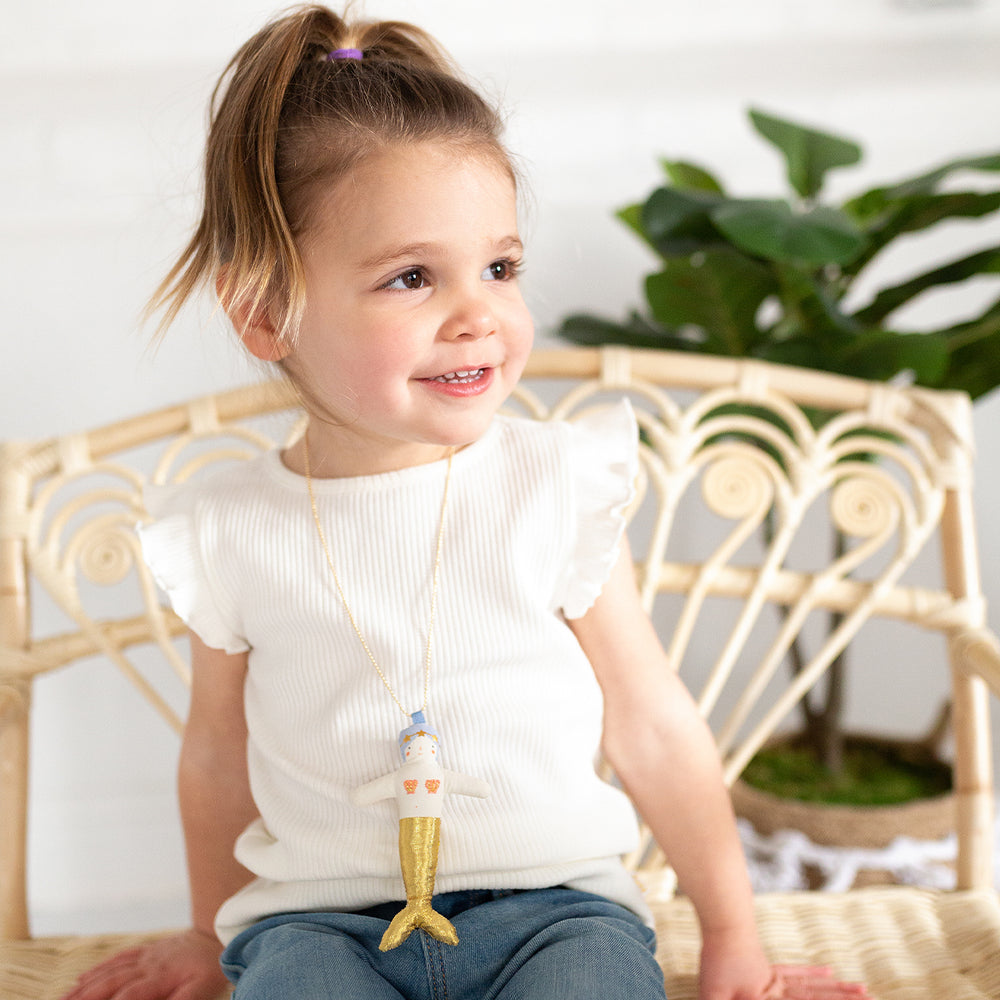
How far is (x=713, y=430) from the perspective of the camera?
44.5 inches

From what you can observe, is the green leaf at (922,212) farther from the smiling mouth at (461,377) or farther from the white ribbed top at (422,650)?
the smiling mouth at (461,377)

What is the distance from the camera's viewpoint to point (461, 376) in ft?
2.49

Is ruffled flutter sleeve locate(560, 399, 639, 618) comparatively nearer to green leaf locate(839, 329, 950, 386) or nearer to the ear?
the ear

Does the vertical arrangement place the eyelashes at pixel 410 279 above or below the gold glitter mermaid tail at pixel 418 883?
above

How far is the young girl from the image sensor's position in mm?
737

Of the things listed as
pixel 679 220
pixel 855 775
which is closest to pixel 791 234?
pixel 679 220

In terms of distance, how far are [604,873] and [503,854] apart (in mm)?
87

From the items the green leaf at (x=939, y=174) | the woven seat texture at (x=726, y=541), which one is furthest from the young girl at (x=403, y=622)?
the green leaf at (x=939, y=174)

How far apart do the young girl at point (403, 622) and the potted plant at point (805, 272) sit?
0.39 meters

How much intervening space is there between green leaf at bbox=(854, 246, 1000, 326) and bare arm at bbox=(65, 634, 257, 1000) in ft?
2.96

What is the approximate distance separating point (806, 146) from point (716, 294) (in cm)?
20

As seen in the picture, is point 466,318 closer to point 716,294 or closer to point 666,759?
point 666,759

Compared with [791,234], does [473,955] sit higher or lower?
lower

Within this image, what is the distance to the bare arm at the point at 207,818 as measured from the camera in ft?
2.91
